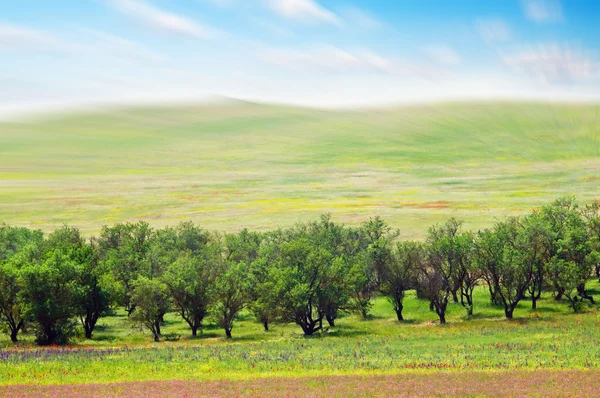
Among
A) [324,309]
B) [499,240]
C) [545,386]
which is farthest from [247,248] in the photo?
[545,386]

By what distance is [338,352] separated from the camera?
173 feet

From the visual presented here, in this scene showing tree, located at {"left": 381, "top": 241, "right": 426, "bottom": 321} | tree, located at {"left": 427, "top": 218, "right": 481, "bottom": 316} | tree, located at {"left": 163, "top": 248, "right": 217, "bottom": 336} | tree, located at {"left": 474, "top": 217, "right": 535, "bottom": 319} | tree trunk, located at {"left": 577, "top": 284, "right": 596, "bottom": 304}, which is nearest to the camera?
tree, located at {"left": 163, "top": 248, "right": 217, "bottom": 336}

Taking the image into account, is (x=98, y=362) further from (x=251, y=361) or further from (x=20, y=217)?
(x=20, y=217)

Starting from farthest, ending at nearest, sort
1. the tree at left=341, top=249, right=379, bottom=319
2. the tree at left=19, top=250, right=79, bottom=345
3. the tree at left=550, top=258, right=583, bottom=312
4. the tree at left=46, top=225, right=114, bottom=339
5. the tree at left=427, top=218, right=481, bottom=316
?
the tree at left=427, top=218, right=481, bottom=316
the tree at left=550, top=258, right=583, bottom=312
the tree at left=341, top=249, right=379, bottom=319
the tree at left=46, top=225, right=114, bottom=339
the tree at left=19, top=250, right=79, bottom=345

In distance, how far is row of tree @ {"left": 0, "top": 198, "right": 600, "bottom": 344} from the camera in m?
67.1

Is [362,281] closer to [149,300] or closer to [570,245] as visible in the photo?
[149,300]

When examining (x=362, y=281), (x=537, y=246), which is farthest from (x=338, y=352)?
(x=537, y=246)

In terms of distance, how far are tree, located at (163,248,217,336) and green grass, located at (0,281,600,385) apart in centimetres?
324

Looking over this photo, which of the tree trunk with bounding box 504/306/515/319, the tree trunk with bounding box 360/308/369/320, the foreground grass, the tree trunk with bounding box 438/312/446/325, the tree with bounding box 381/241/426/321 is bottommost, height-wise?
the tree trunk with bounding box 360/308/369/320

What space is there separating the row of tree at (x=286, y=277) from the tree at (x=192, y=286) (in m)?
0.12

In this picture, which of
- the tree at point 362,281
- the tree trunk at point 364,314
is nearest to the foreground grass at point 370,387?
the tree at point 362,281

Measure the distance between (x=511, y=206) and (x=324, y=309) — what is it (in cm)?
11727

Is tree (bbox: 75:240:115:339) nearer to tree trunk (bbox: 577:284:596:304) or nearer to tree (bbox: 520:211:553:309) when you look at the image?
tree (bbox: 520:211:553:309)

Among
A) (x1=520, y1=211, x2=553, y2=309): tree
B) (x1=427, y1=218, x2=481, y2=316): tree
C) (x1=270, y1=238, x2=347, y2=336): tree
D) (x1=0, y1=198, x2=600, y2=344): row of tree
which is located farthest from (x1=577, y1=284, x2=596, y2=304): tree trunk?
(x1=270, y1=238, x2=347, y2=336): tree
